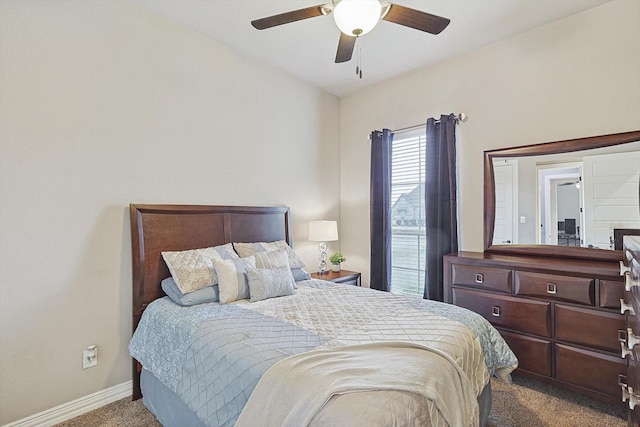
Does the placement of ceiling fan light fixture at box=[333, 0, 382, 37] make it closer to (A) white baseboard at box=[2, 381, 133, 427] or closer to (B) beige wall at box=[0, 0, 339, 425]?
(B) beige wall at box=[0, 0, 339, 425]

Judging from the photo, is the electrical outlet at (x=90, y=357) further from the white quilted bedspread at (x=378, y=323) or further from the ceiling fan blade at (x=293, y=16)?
the ceiling fan blade at (x=293, y=16)

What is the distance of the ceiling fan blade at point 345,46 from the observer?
2.01m

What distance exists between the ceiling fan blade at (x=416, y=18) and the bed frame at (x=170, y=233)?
199 centimetres

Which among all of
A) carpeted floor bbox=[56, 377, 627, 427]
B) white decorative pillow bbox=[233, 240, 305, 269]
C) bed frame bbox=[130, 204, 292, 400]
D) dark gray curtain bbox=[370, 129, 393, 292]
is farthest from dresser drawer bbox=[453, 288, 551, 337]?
bed frame bbox=[130, 204, 292, 400]

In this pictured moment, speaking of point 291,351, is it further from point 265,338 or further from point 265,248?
point 265,248

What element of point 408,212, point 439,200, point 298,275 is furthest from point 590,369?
point 298,275

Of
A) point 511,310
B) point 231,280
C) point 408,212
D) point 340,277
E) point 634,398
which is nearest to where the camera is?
point 634,398

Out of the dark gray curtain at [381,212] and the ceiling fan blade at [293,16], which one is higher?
the ceiling fan blade at [293,16]

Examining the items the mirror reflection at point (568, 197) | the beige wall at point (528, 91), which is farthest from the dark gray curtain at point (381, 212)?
the mirror reflection at point (568, 197)

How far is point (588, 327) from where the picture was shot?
2.15 meters

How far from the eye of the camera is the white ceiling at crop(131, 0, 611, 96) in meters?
2.39

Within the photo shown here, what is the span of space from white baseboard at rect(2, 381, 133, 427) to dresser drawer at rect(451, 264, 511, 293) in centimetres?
274

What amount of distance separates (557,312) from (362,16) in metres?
2.38

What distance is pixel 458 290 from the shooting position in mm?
2758
